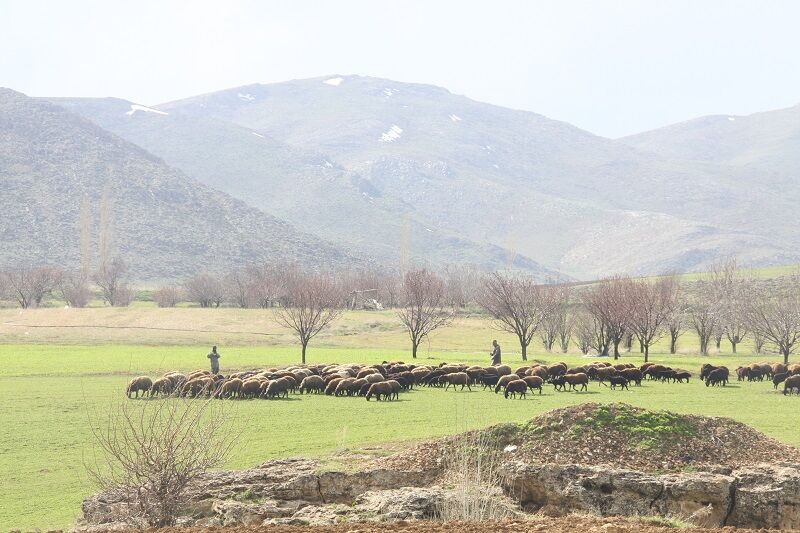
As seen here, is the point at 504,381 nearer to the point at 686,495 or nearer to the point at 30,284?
the point at 686,495

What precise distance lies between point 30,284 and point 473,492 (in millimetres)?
117276

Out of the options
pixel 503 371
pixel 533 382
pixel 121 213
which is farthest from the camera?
pixel 121 213

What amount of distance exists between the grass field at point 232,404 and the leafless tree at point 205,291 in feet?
146

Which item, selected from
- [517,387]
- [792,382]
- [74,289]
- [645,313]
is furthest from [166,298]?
[792,382]

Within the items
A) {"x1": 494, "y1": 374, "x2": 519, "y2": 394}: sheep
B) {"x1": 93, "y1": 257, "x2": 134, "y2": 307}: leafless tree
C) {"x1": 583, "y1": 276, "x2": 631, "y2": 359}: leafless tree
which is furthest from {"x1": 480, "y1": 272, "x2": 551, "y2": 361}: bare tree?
{"x1": 93, "y1": 257, "x2": 134, "y2": 307}: leafless tree

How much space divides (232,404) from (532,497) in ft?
37.1

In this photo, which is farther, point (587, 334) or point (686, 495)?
point (587, 334)

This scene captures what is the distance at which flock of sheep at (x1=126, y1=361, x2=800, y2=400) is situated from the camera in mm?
37219

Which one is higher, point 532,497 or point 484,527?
point 484,527

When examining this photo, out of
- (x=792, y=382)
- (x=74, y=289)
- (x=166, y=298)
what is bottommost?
(x=792, y=382)

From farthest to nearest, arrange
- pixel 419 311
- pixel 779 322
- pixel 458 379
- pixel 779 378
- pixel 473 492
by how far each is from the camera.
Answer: pixel 779 322
pixel 419 311
pixel 779 378
pixel 458 379
pixel 473 492

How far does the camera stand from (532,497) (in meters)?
15.7

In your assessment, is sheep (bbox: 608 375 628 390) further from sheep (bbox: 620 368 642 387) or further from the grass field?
sheep (bbox: 620 368 642 387)

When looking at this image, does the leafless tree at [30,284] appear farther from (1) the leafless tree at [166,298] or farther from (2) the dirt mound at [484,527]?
(2) the dirt mound at [484,527]
